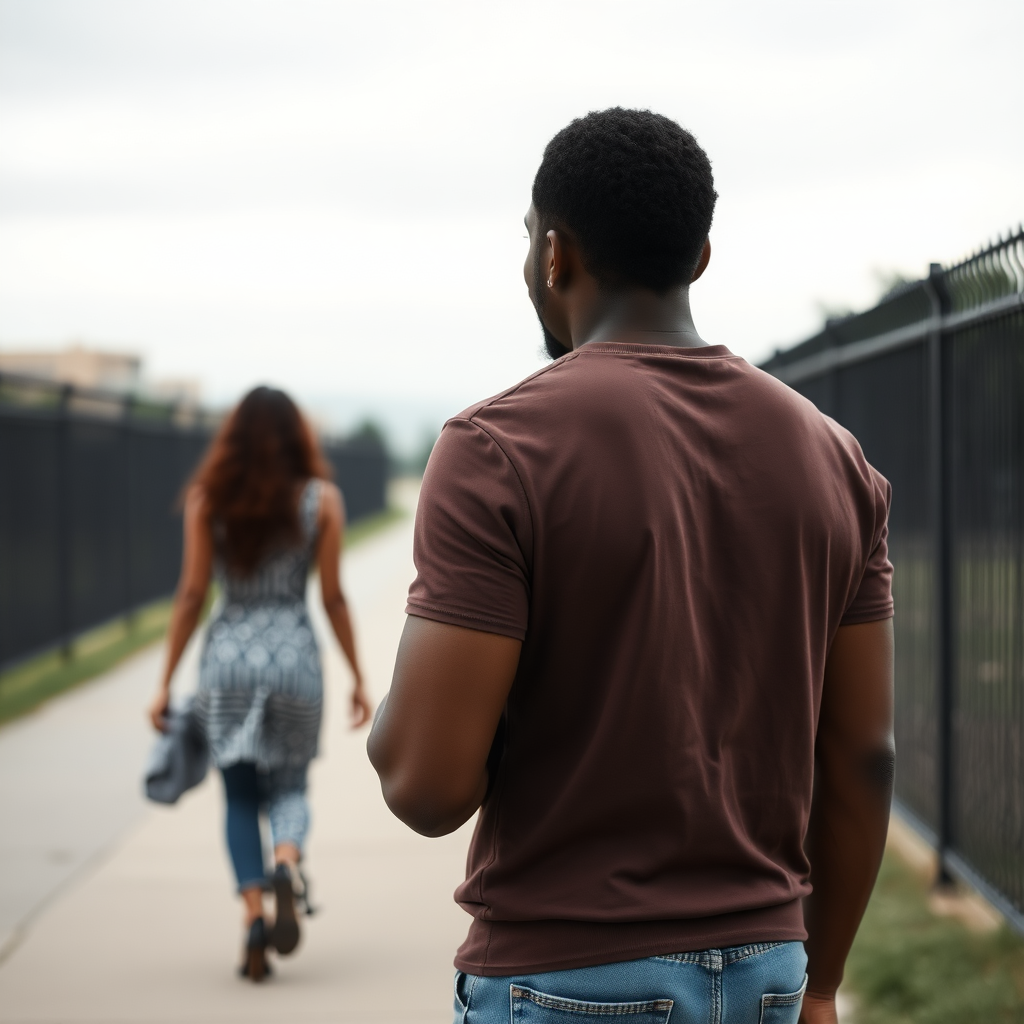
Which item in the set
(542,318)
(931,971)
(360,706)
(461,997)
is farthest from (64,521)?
(461,997)

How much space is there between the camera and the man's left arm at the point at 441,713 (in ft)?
4.73

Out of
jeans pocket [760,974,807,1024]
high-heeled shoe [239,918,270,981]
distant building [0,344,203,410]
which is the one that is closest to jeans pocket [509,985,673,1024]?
jeans pocket [760,974,807,1024]

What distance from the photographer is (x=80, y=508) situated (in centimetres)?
1191

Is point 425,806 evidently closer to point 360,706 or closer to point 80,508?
point 360,706

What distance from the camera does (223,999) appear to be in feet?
14.4

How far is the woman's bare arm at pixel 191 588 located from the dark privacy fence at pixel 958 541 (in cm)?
271

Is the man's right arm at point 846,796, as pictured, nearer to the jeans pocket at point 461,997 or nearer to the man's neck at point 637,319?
the man's neck at point 637,319

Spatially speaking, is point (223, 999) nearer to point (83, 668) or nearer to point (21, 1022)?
point (21, 1022)

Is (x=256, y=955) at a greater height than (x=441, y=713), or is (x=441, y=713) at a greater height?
(x=441, y=713)

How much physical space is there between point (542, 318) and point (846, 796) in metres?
0.75

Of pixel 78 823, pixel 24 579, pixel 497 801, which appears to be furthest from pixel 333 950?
pixel 24 579

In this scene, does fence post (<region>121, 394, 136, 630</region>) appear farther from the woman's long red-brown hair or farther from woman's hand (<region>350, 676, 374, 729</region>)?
the woman's long red-brown hair

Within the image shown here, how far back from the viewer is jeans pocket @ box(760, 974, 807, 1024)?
1.59m

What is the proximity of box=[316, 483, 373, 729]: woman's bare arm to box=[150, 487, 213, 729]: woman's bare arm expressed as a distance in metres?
0.38
